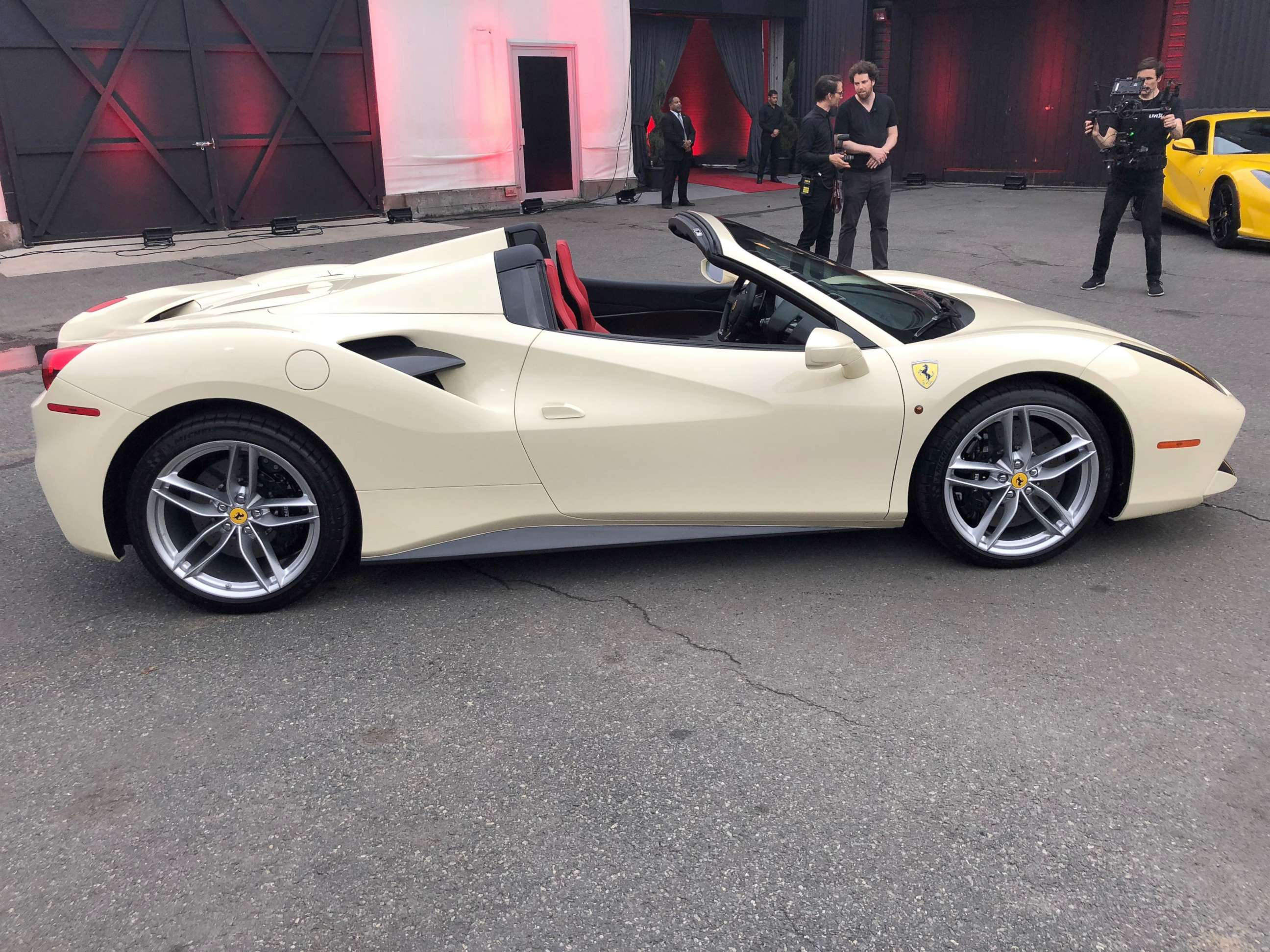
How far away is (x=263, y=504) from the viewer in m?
3.58

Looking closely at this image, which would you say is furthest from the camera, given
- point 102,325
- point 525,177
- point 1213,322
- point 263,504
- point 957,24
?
point 957,24

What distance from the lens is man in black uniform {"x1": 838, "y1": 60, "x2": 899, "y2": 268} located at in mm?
8945

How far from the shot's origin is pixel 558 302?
388 centimetres

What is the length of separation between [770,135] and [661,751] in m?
19.5

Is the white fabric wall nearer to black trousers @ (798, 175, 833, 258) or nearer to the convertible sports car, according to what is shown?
black trousers @ (798, 175, 833, 258)

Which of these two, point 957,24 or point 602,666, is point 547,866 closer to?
point 602,666

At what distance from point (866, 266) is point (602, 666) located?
862 centimetres

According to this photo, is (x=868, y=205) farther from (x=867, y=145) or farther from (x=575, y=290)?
(x=575, y=290)

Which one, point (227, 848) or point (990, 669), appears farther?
point (990, 669)

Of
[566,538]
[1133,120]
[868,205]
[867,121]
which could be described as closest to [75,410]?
[566,538]

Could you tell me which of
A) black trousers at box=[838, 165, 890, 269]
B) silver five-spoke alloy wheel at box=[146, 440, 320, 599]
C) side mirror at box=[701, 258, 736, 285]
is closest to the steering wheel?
side mirror at box=[701, 258, 736, 285]

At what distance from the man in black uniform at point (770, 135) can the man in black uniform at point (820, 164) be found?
426 inches

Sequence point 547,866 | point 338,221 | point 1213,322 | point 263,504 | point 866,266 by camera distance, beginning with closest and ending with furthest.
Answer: point 547,866 → point 263,504 → point 1213,322 → point 866,266 → point 338,221

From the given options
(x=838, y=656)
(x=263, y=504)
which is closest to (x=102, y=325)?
(x=263, y=504)
